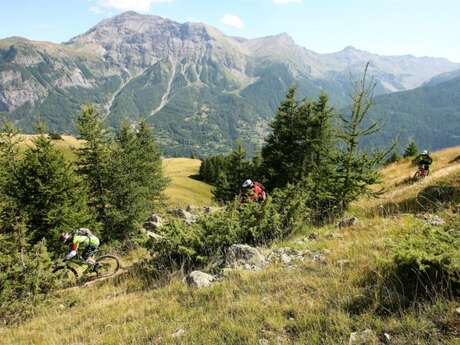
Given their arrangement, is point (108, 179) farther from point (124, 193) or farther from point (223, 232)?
point (223, 232)

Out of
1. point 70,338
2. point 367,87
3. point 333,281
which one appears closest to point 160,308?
point 70,338

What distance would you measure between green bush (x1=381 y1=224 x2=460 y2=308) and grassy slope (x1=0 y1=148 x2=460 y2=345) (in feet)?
0.89

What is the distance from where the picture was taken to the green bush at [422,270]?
13.9 ft

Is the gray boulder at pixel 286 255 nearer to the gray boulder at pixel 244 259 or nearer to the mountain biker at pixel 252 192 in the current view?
the gray boulder at pixel 244 259

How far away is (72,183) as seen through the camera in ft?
77.0

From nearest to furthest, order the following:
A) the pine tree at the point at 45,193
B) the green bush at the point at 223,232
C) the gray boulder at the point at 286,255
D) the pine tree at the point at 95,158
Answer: the gray boulder at the point at 286,255, the green bush at the point at 223,232, the pine tree at the point at 45,193, the pine tree at the point at 95,158

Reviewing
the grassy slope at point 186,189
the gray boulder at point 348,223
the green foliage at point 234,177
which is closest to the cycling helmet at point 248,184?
the gray boulder at point 348,223

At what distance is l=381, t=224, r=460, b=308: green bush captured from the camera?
13.9 feet

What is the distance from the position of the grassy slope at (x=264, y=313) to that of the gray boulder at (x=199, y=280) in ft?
0.65

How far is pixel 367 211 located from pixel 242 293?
731 centimetres

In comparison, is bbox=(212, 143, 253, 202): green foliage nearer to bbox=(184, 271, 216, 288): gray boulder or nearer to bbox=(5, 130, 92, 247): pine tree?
bbox=(5, 130, 92, 247): pine tree

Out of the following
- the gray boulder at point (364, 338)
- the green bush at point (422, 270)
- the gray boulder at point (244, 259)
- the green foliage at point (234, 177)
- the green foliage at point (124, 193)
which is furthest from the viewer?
the green foliage at point (234, 177)

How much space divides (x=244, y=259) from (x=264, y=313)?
282 centimetres

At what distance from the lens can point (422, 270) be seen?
4.64m
